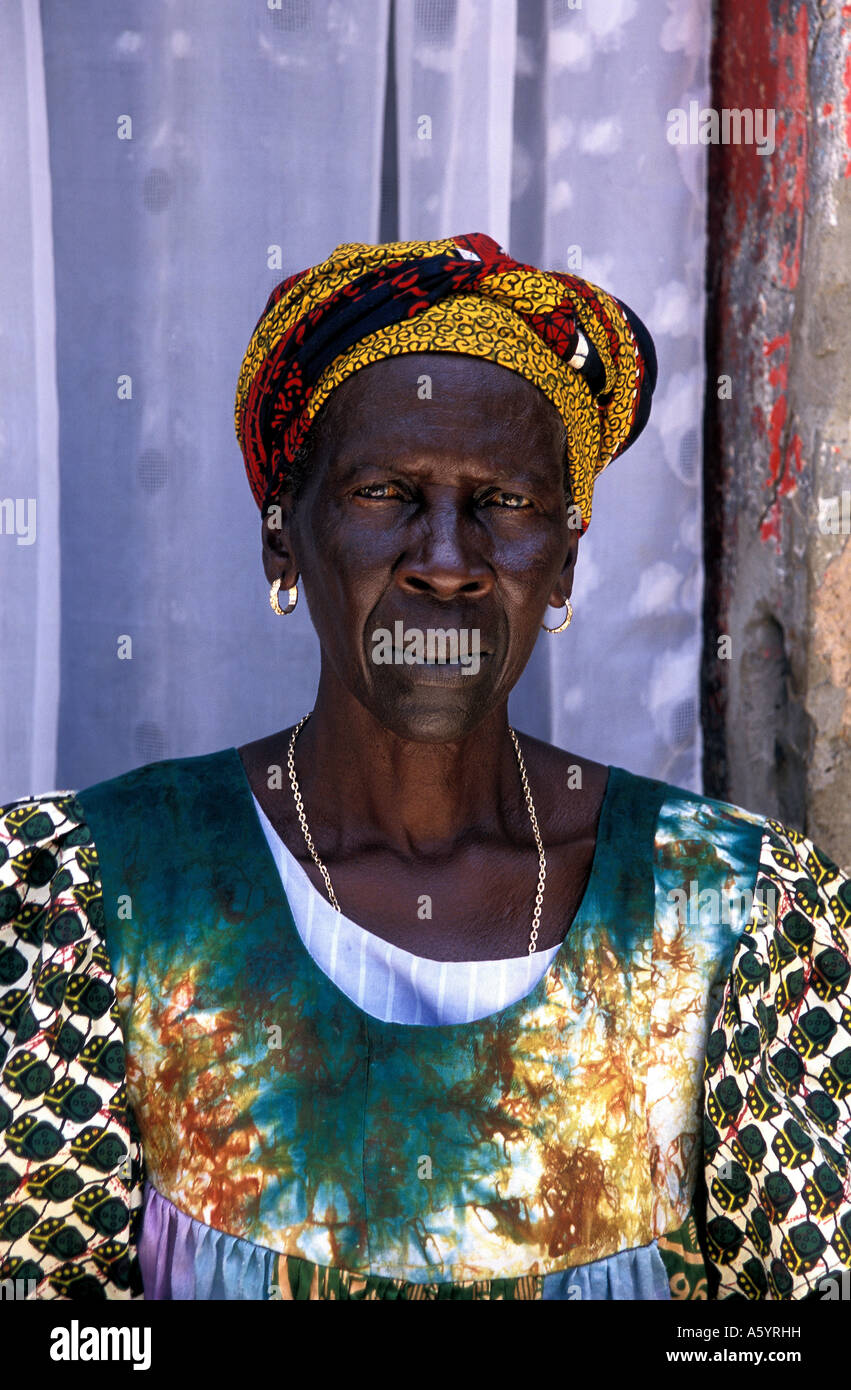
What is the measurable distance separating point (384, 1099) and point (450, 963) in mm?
199

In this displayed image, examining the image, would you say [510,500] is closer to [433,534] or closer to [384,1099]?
[433,534]

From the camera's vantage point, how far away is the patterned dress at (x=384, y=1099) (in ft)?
5.71

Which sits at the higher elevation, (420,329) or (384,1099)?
(420,329)

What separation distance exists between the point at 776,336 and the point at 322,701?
3.54 feet

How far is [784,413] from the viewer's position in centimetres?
251

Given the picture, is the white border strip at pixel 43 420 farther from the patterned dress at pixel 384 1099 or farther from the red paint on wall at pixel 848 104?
the red paint on wall at pixel 848 104

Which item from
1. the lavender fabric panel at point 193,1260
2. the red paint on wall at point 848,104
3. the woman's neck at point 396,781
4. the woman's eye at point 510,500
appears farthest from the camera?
the red paint on wall at point 848,104

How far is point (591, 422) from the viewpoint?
1993 millimetres

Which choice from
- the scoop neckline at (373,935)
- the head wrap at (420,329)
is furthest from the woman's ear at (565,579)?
the scoop neckline at (373,935)

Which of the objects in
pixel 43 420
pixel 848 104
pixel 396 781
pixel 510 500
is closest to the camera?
pixel 510 500

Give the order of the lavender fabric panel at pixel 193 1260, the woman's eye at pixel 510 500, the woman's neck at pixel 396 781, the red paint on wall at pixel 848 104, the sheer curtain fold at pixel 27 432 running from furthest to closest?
the sheer curtain fold at pixel 27 432
the red paint on wall at pixel 848 104
the woman's neck at pixel 396 781
the woman's eye at pixel 510 500
the lavender fabric panel at pixel 193 1260

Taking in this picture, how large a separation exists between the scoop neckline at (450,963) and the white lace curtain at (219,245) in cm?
68

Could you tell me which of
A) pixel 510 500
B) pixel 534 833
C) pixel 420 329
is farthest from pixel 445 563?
pixel 534 833

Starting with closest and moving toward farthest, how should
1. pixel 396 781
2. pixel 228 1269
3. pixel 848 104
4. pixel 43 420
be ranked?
pixel 228 1269 < pixel 396 781 < pixel 848 104 < pixel 43 420
